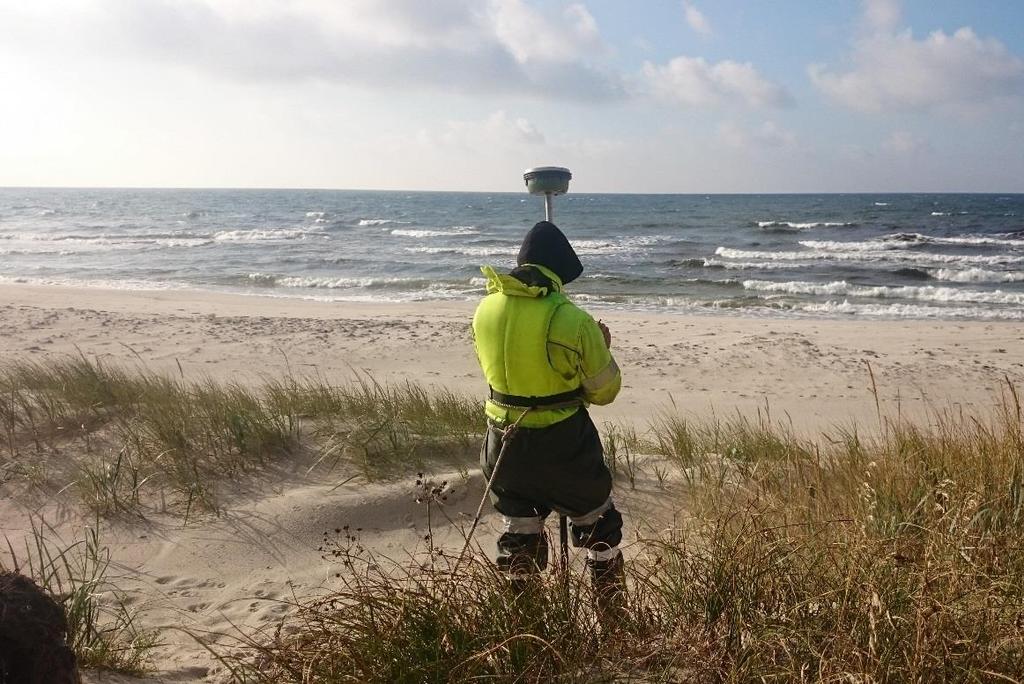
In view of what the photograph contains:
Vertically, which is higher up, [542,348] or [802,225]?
[802,225]

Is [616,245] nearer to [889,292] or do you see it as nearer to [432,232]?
[432,232]

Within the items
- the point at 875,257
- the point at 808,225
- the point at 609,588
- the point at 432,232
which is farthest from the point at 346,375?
the point at 808,225

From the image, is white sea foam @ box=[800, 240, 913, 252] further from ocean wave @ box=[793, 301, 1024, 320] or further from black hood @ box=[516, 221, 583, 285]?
black hood @ box=[516, 221, 583, 285]

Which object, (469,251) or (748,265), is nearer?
(748,265)

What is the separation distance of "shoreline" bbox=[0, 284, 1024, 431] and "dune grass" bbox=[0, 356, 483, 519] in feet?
5.81

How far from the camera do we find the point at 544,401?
2.75 meters

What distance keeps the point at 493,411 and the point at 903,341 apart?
1169 centimetres

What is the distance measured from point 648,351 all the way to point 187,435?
7.67m

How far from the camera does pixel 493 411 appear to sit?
2879 millimetres

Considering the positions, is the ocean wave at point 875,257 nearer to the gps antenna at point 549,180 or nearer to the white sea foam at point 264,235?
the white sea foam at point 264,235

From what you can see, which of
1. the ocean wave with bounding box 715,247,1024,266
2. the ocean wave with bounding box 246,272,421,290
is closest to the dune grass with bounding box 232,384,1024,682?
the ocean wave with bounding box 246,272,421,290

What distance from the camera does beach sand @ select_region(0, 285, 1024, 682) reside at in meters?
3.80

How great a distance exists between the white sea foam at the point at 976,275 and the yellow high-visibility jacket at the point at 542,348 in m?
23.1

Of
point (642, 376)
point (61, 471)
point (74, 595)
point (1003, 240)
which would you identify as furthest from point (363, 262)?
point (1003, 240)
